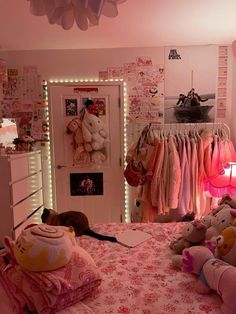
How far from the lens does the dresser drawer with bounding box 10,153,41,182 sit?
2395 mm

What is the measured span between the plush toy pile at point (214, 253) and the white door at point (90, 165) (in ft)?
5.07

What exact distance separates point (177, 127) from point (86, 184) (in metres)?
1.25

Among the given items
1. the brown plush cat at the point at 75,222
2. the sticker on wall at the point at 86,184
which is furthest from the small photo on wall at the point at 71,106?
the brown plush cat at the point at 75,222

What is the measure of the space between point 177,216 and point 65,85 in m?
1.90

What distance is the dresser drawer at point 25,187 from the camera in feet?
7.88

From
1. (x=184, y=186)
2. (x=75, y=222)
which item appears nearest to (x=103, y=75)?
(x=184, y=186)

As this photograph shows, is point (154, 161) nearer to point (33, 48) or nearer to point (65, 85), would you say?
point (65, 85)

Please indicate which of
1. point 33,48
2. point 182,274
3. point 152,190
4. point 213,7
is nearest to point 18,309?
point 182,274

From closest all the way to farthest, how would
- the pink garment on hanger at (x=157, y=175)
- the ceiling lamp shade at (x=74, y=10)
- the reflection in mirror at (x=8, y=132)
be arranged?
the ceiling lamp shade at (x=74, y=10) < the pink garment on hanger at (x=157, y=175) < the reflection in mirror at (x=8, y=132)

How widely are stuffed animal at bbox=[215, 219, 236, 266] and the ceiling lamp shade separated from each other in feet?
3.76

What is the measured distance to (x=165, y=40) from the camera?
270 cm

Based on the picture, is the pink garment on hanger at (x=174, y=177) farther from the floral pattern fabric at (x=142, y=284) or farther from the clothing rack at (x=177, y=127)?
the floral pattern fabric at (x=142, y=284)

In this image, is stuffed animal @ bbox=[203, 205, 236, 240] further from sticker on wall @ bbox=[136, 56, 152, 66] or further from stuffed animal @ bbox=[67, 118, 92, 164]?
sticker on wall @ bbox=[136, 56, 152, 66]

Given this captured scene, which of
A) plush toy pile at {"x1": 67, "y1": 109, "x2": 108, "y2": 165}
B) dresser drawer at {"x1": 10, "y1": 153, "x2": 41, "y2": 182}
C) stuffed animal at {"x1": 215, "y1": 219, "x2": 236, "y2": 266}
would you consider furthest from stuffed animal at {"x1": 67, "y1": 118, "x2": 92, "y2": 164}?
stuffed animal at {"x1": 215, "y1": 219, "x2": 236, "y2": 266}
